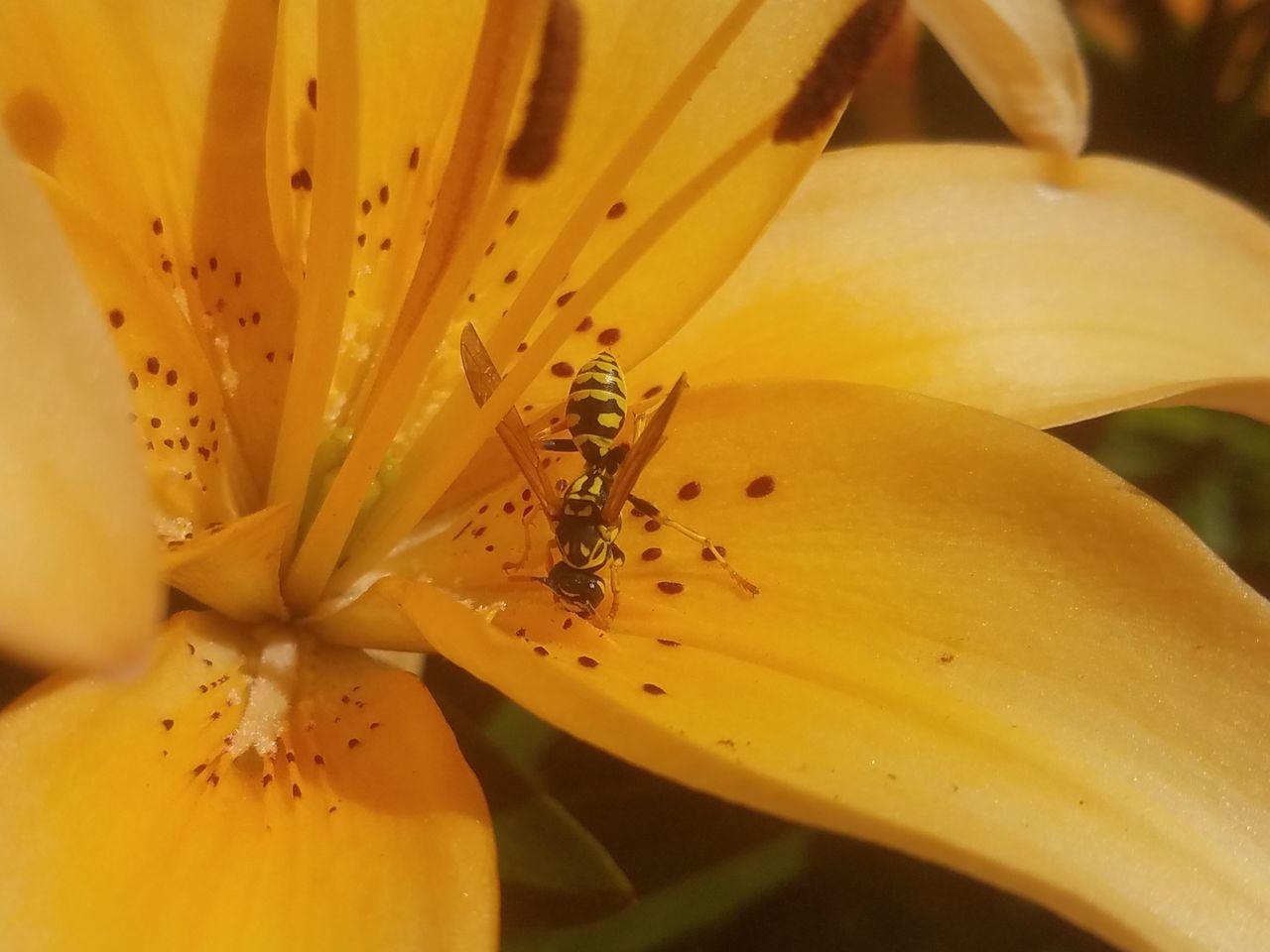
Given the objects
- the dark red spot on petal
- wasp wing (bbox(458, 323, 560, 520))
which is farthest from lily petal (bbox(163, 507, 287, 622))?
the dark red spot on petal

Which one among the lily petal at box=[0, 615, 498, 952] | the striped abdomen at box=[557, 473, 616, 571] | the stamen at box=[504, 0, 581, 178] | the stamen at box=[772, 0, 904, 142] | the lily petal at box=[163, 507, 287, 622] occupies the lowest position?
the lily petal at box=[0, 615, 498, 952]

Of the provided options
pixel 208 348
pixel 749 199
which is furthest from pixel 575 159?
pixel 208 348

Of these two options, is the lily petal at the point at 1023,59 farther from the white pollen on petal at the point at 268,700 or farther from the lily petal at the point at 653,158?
the white pollen on petal at the point at 268,700

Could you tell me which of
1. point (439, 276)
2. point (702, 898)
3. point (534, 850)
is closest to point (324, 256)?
point (439, 276)

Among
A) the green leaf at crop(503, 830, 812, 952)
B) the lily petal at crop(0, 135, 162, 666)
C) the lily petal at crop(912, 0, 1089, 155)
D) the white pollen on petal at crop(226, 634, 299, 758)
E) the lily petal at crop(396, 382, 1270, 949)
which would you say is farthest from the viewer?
the green leaf at crop(503, 830, 812, 952)

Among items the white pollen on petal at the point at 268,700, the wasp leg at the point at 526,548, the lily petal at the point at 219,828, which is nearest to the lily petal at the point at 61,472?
the lily petal at the point at 219,828

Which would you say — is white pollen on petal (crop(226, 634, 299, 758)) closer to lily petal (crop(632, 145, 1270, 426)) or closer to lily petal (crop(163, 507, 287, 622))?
lily petal (crop(163, 507, 287, 622))
